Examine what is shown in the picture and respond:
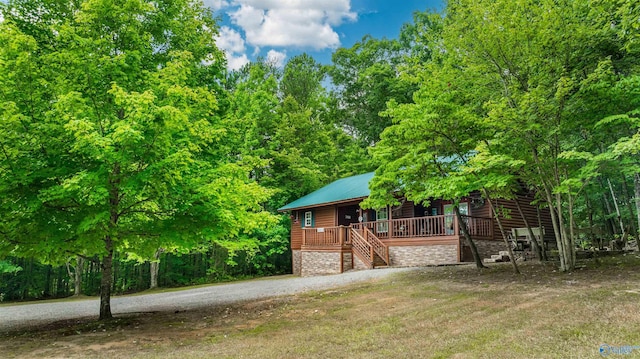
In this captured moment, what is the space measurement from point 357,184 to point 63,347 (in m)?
15.5

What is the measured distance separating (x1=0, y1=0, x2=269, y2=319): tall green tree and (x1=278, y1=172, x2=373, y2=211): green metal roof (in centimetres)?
970

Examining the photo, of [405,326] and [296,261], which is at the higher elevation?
[405,326]

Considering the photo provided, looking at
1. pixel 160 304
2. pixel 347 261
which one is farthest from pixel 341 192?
pixel 160 304

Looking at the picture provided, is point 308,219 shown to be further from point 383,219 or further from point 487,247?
point 487,247

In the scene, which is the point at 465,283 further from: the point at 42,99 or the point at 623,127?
the point at 42,99

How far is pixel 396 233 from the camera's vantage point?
16609mm

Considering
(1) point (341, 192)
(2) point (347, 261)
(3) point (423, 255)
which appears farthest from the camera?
(1) point (341, 192)

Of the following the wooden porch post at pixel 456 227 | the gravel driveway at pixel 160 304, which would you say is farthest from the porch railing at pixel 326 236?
the wooden porch post at pixel 456 227

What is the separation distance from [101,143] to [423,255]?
1222 cm

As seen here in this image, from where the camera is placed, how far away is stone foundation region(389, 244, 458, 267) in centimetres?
1459

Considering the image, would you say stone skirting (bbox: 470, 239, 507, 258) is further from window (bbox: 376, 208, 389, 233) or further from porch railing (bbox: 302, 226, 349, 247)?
porch railing (bbox: 302, 226, 349, 247)

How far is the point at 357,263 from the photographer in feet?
55.2

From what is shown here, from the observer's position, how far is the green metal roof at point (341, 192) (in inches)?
720

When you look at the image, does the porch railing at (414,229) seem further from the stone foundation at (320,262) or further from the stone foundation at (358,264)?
the stone foundation at (358,264)
